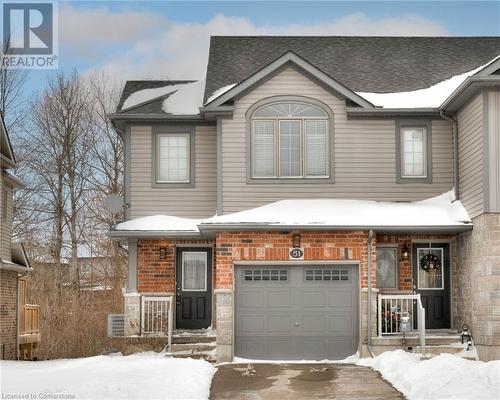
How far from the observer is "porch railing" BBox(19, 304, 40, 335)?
28.2 metres

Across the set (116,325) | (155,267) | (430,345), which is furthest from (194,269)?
(430,345)

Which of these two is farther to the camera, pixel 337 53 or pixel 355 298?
pixel 337 53

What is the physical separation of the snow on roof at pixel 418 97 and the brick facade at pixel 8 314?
36.5 ft

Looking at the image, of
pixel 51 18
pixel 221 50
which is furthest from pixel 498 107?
pixel 51 18

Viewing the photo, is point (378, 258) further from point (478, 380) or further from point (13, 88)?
point (13, 88)

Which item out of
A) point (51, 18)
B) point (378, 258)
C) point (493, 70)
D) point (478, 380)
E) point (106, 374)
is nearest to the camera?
point (478, 380)

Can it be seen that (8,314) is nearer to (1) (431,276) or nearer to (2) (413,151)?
(1) (431,276)

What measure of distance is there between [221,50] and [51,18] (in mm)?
5923

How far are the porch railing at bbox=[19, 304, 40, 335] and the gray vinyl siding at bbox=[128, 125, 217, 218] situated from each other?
7.09 meters

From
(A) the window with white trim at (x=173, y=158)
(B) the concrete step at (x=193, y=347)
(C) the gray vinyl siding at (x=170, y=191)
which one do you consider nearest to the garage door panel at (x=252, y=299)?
(B) the concrete step at (x=193, y=347)

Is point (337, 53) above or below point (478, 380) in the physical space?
above

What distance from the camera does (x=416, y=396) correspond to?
14.7 meters

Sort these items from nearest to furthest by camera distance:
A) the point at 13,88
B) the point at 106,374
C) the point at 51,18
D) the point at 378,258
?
the point at 106,374
the point at 378,258
the point at 51,18
the point at 13,88

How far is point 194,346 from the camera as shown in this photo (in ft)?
69.1
